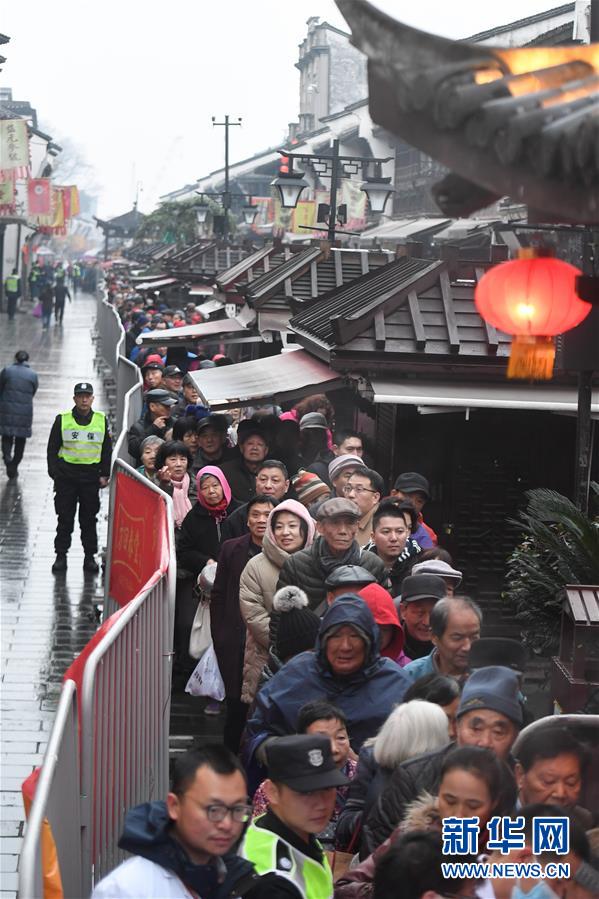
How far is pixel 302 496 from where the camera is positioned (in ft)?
32.9

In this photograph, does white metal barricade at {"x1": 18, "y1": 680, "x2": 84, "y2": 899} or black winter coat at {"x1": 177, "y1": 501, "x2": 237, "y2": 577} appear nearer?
white metal barricade at {"x1": 18, "y1": 680, "x2": 84, "y2": 899}

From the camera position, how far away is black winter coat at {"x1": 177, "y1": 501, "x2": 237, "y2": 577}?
32.6 ft

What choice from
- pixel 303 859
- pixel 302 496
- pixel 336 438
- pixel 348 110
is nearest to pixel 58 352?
pixel 348 110

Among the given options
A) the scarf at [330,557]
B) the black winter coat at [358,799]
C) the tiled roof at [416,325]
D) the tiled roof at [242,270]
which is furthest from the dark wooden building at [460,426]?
the tiled roof at [242,270]

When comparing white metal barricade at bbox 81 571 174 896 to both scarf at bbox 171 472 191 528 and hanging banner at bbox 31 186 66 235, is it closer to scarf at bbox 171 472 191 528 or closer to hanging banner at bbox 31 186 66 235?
scarf at bbox 171 472 191 528

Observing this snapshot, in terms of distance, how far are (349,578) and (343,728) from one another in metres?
1.72

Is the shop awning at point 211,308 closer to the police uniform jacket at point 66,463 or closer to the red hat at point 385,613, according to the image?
the police uniform jacket at point 66,463

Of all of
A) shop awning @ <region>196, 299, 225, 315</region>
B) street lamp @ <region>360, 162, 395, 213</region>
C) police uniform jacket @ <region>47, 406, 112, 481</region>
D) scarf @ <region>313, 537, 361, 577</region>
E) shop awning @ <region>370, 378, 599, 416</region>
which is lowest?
police uniform jacket @ <region>47, 406, 112, 481</region>

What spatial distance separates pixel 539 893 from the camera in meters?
4.14

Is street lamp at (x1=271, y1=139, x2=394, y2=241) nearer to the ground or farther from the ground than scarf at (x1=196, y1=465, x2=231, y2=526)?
farther from the ground

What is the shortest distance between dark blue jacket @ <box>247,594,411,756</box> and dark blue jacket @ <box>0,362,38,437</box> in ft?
44.0

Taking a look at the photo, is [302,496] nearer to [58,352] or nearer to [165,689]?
[165,689]

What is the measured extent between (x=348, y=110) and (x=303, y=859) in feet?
139

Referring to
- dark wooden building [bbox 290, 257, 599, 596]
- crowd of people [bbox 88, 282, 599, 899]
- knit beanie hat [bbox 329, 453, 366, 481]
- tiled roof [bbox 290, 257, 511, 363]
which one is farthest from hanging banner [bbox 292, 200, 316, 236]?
crowd of people [bbox 88, 282, 599, 899]
